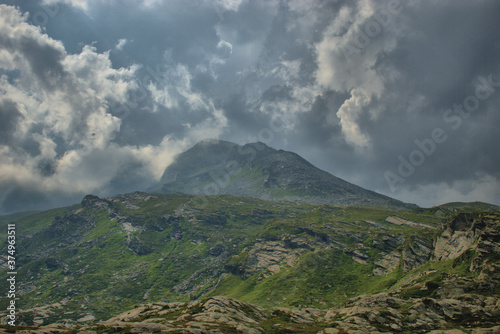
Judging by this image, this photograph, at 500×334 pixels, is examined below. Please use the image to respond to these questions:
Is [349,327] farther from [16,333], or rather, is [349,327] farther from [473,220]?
[473,220]

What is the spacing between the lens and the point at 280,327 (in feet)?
278

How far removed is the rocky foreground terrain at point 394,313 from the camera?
7681 centimetres

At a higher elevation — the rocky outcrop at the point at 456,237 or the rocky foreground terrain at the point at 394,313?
the rocky outcrop at the point at 456,237

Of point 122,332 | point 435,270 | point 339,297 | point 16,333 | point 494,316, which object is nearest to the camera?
point 16,333

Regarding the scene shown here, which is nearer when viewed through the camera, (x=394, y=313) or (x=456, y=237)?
(x=394, y=313)

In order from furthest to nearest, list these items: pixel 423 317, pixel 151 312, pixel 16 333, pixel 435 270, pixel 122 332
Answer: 1. pixel 435 270
2. pixel 151 312
3. pixel 423 317
4. pixel 122 332
5. pixel 16 333

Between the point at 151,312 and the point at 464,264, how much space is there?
141443 millimetres

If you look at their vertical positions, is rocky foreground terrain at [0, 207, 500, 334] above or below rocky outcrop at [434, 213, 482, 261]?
below

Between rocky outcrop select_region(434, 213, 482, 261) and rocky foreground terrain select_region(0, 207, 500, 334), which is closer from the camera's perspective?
rocky foreground terrain select_region(0, 207, 500, 334)

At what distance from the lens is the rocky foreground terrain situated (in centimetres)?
7681

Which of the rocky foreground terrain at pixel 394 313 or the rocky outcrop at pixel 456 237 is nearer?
the rocky foreground terrain at pixel 394 313

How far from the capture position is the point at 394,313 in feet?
300

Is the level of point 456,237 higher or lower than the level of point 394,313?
higher

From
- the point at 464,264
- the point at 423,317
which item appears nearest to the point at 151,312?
the point at 423,317
